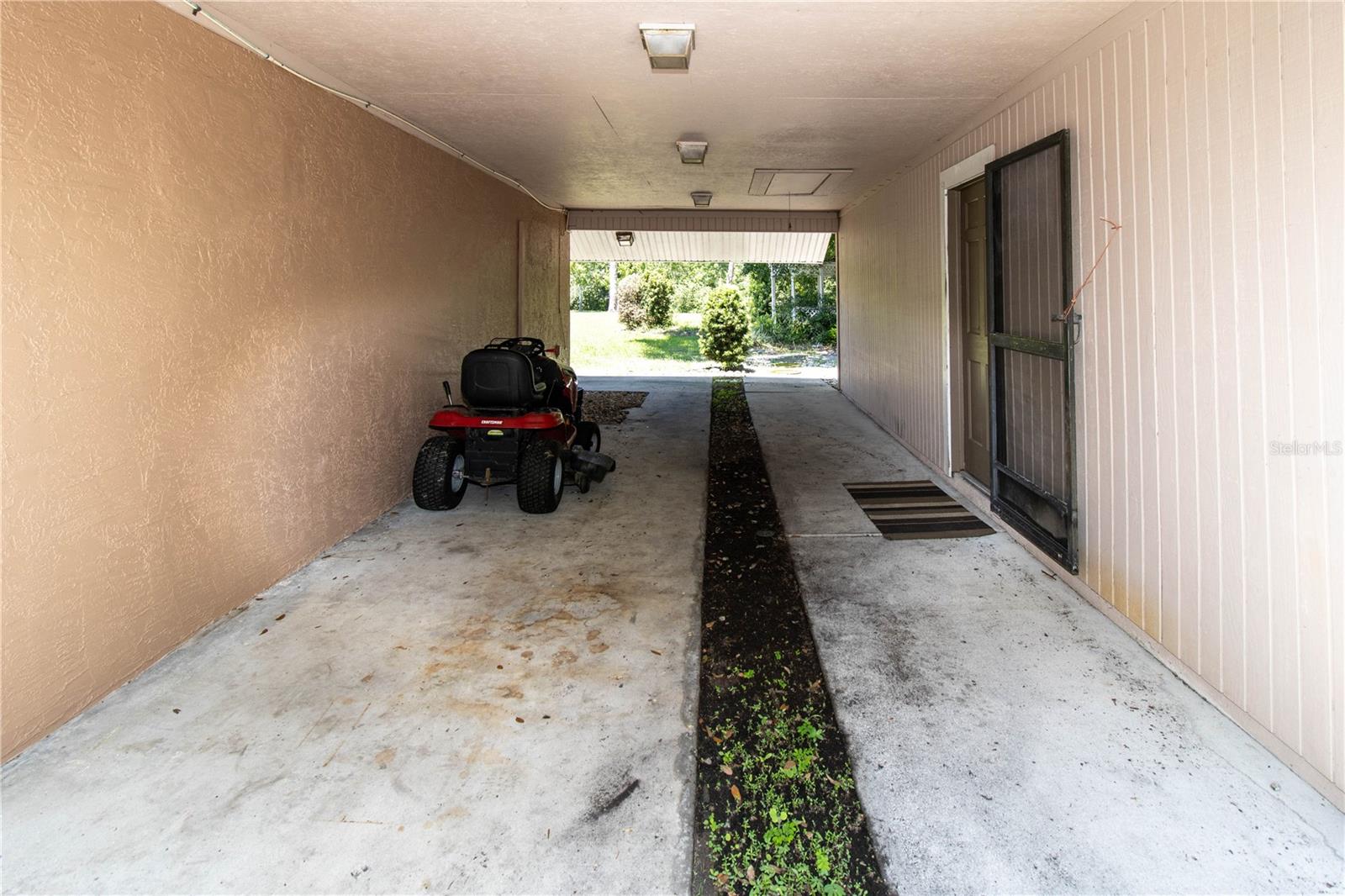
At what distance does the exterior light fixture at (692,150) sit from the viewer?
5.33 m

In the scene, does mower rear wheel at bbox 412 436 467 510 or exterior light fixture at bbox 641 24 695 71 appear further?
mower rear wheel at bbox 412 436 467 510

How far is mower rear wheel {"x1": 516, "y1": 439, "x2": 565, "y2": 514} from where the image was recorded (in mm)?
4520

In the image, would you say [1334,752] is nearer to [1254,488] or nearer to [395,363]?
[1254,488]

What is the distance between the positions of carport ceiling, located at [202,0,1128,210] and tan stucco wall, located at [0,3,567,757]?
1.28 feet

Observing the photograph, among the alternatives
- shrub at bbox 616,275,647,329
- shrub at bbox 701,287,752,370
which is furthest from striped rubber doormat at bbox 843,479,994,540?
shrub at bbox 616,275,647,329

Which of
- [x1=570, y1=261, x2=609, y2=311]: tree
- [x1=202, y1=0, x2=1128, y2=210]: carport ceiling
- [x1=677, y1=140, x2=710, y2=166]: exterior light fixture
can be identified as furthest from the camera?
[x1=570, y1=261, x2=609, y2=311]: tree

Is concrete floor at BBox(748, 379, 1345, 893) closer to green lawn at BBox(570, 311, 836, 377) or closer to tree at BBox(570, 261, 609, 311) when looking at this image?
green lawn at BBox(570, 311, 836, 377)

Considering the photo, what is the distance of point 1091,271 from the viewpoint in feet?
10.2

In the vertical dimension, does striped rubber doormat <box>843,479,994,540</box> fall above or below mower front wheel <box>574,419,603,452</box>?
below

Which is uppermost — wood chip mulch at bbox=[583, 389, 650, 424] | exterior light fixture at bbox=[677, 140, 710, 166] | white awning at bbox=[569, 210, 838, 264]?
white awning at bbox=[569, 210, 838, 264]

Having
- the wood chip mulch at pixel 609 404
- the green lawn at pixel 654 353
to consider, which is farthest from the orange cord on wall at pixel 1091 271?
the green lawn at pixel 654 353

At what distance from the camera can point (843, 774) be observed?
2053 millimetres

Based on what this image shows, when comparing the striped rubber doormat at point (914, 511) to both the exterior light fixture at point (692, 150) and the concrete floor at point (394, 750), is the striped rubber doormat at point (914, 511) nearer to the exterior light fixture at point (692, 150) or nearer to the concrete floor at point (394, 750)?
the concrete floor at point (394, 750)

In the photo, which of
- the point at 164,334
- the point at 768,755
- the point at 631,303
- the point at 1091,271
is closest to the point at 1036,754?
the point at 768,755
